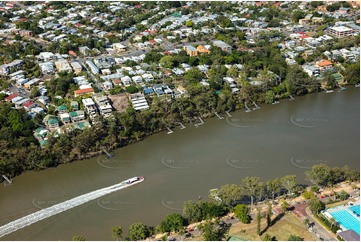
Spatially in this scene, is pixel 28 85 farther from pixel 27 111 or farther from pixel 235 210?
pixel 235 210

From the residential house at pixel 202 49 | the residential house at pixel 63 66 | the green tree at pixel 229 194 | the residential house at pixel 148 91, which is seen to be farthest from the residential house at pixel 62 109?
the residential house at pixel 202 49

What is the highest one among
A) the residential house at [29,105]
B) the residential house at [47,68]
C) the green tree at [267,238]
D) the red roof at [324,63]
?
the residential house at [47,68]

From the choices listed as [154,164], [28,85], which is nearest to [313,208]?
[154,164]

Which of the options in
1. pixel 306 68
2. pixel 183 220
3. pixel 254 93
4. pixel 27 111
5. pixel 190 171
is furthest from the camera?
pixel 306 68

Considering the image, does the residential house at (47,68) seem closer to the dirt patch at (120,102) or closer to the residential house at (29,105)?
the residential house at (29,105)

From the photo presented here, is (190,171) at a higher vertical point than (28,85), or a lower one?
lower

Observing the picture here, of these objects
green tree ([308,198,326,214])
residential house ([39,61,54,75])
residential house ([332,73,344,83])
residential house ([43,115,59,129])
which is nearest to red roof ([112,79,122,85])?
residential house ([39,61,54,75])
